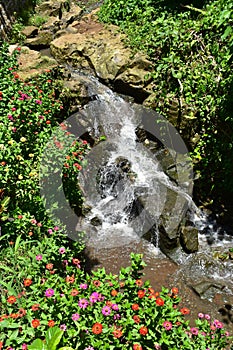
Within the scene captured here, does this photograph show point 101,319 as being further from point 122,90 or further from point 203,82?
point 122,90

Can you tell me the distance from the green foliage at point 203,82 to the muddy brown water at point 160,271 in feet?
5.35

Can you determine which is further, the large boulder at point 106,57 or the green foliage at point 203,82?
the large boulder at point 106,57

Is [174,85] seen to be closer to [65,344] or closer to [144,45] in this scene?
[144,45]

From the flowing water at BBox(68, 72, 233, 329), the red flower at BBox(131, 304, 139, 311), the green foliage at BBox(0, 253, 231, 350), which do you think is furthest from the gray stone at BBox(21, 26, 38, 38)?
the red flower at BBox(131, 304, 139, 311)

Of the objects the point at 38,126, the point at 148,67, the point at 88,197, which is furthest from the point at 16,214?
the point at 148,67

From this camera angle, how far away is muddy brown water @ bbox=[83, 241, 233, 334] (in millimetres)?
4402

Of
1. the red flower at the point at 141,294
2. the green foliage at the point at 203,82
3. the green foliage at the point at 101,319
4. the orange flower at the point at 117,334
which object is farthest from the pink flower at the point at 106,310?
the green foliage at the point at 203,82

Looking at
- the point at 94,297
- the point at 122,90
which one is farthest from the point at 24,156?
the point at 122,90

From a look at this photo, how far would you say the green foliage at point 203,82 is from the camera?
5555 millimetres

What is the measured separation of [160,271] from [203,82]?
11.6 feet

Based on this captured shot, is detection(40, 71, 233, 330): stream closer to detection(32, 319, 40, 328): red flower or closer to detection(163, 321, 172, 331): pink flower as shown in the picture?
detection(32, 319, 40, 328): red flower

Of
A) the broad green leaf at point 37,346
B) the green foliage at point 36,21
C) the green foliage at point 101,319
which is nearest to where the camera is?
the broad green leaf at point 37,346

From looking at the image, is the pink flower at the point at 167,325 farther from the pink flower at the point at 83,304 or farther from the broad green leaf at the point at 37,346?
the broad green leaf at the point at 37,346

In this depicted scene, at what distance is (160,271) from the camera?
4969mm
